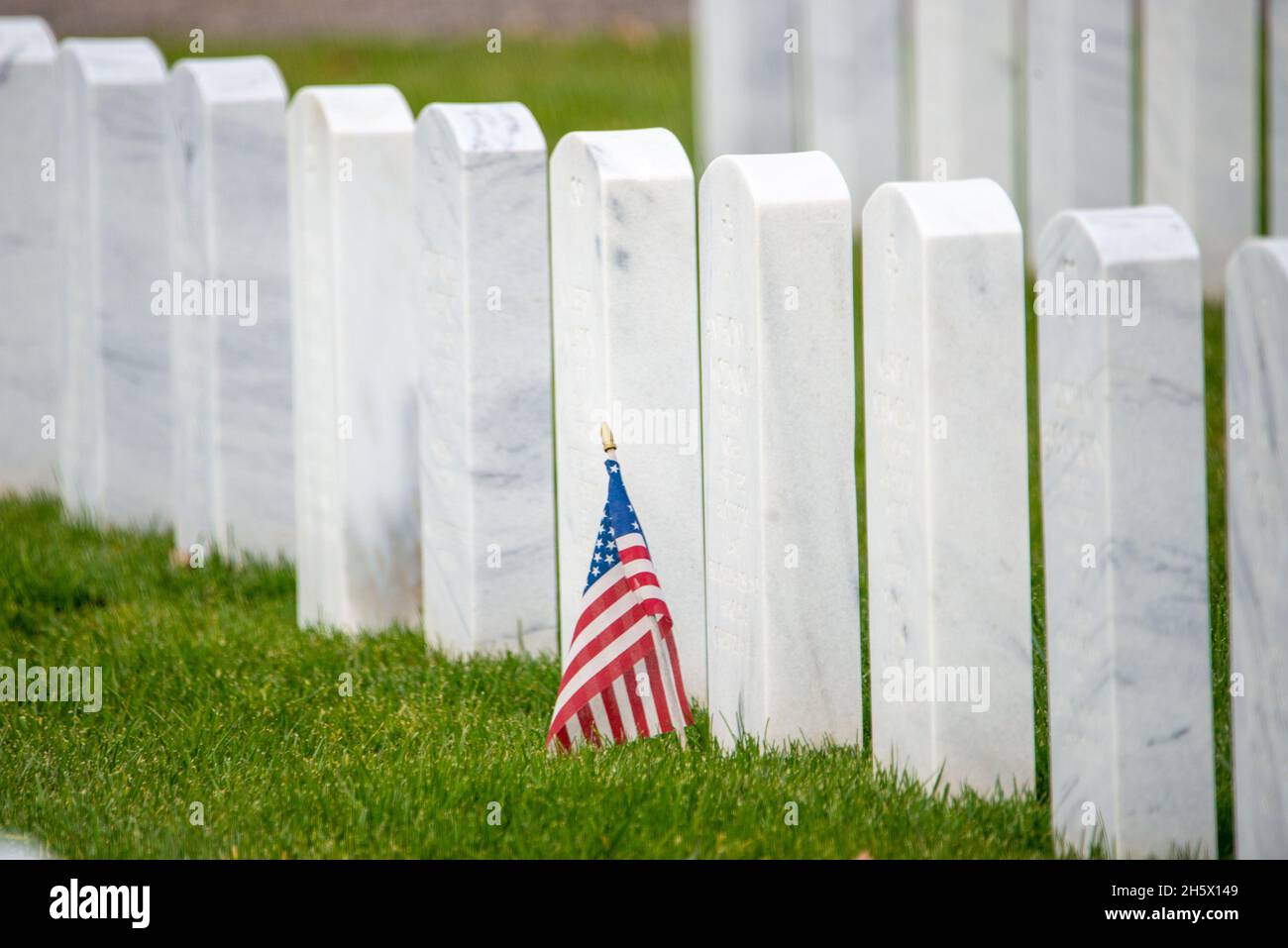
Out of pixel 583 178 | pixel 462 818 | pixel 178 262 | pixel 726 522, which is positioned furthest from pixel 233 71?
pixel 462 818

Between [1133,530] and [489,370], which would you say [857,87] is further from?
[1133,530]

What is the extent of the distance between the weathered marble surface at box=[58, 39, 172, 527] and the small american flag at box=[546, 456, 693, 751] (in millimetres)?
2722

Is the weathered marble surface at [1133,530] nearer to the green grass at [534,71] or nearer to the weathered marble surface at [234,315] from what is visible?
the weathered marble surface at [234,315]

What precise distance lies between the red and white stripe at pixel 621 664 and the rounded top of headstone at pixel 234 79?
97.6 inches

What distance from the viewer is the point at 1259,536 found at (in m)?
3.24

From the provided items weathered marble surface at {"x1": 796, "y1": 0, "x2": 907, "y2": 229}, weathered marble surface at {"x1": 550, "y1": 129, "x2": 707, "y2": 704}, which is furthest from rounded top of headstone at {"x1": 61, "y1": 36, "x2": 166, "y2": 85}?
weathered marble surface at {"x1": 796, "y1": 0, "x2": 907, "y2": 229}

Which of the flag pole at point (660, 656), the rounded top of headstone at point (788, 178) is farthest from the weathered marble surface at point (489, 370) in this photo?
the rounded top of headstone at point (788, 178)

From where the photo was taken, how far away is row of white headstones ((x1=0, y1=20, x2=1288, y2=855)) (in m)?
3.43

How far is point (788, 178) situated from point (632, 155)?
0.58 meters

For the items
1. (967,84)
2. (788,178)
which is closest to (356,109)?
(788,178)

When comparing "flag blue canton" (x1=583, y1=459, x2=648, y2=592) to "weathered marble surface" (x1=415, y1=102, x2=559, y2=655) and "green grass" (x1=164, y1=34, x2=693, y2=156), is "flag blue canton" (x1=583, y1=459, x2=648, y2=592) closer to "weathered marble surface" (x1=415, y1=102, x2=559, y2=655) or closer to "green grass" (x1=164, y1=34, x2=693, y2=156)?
"weathered marble surface" (x1=415, y1=102, x2=559, y2=655)

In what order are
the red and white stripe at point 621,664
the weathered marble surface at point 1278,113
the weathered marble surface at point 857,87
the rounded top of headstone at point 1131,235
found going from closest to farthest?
the rounded top of headstone at point 1131,235, the red and white stripe at point 621,664, the weathered marble surface at point 1278,113, the weathered marble surface at point 857,87

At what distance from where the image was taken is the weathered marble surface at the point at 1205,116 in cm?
805
